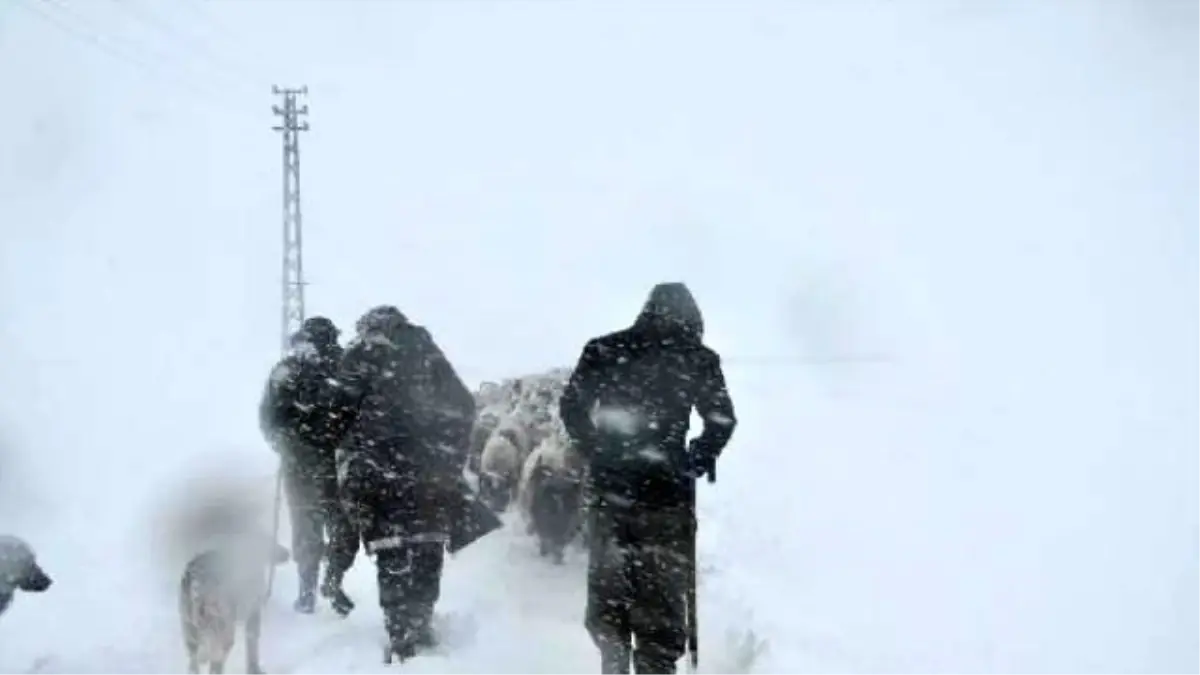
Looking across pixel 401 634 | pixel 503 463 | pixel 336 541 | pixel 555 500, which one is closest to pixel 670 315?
pixel 401 634

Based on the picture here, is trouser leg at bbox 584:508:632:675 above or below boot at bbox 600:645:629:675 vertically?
above

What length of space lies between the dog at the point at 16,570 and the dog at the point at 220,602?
91 cm

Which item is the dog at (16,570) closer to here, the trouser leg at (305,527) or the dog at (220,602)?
the dog at (220,602)

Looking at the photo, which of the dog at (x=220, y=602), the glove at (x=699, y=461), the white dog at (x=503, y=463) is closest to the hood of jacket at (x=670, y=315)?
the glove at (x=699, y=461)

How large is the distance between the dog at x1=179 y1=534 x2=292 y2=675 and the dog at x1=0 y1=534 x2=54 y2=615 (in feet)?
2.99

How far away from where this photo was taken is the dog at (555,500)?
1098 cm

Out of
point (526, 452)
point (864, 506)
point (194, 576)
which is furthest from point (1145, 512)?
point (194, 576)

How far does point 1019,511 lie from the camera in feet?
48.2

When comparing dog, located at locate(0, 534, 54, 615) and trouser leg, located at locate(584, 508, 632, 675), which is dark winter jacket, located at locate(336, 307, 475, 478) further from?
dog, located at locate(0, 534, 54, 615)

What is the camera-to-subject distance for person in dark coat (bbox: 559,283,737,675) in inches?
229

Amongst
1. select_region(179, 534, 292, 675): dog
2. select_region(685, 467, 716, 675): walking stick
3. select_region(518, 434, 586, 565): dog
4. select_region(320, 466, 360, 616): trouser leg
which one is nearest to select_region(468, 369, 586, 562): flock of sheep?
select_region(518, 434, 586, 565): dog

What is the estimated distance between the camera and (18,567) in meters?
7.07

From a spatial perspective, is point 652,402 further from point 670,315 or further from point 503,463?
point 503,463

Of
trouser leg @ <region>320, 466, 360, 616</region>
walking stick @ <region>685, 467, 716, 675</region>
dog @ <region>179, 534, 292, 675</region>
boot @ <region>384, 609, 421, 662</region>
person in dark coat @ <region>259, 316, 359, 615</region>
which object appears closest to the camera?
walking stick @ <region>685, 467, 716, 675</region>
